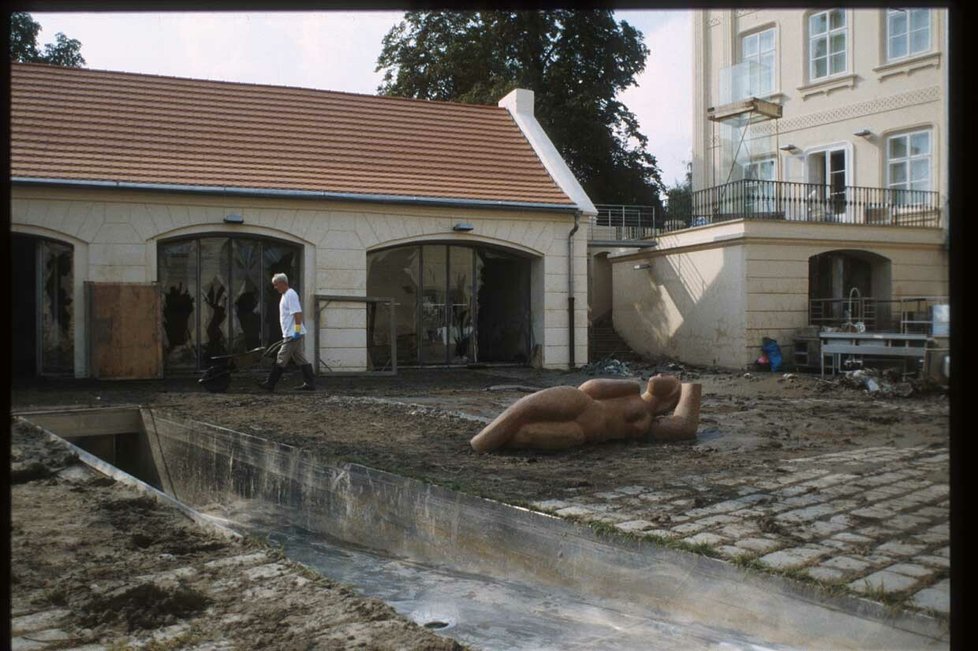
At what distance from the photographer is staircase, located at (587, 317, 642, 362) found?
2347cm

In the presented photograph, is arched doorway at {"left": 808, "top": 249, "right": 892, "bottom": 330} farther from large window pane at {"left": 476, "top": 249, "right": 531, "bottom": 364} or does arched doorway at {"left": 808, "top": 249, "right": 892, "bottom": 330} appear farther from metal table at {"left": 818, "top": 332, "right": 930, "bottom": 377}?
large window pane at {"left": 476, "top": 249, "right": 531, "bottom": 364}

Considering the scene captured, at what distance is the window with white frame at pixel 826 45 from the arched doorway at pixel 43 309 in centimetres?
1850

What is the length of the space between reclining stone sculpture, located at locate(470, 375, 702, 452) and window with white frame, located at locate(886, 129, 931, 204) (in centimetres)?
1502

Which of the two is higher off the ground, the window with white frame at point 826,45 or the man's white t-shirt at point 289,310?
the window with white frame at point 826,45

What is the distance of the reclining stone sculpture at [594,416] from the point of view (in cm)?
734

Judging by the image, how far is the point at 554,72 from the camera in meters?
32.6

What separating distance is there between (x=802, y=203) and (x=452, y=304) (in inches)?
375

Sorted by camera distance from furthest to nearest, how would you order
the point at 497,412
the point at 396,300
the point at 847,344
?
the point at 396,300 → the point at 847,344 → the point at 497,412

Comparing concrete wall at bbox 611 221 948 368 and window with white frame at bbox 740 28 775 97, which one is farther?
window with white frame at bbox 740 28 775 97

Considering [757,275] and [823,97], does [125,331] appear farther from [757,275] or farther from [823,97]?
[823,97]

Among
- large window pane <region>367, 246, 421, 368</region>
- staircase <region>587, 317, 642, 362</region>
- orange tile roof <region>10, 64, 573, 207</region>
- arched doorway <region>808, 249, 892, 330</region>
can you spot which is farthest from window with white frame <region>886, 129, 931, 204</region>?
large window pane <region>367, 246, 421, 368</region>

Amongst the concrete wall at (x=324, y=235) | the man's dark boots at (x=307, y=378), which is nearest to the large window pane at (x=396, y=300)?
the concrete wall at (x=324, y=235)

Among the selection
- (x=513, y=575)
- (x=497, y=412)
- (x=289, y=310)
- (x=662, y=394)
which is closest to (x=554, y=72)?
(x=289, y=310)

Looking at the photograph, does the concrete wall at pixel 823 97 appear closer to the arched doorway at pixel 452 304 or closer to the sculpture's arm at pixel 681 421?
the arched doorway at pixel 452 304
